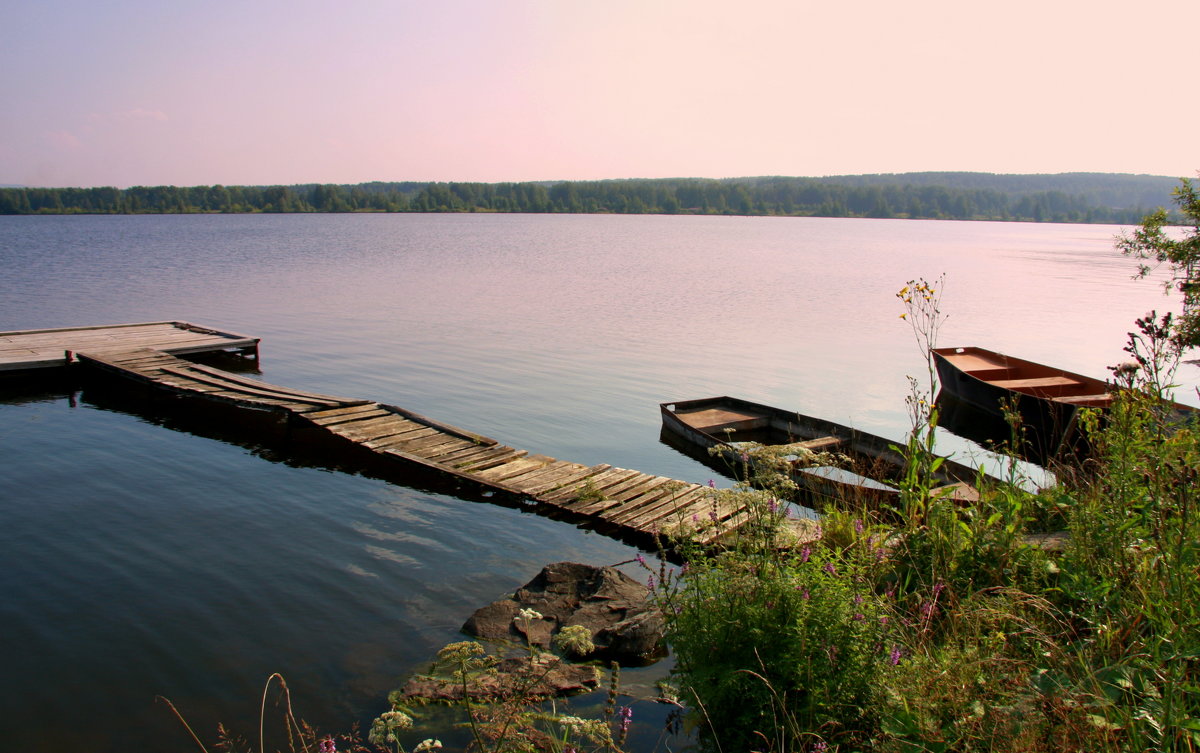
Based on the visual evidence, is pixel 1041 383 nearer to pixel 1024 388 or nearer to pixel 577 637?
pixel 1024 388

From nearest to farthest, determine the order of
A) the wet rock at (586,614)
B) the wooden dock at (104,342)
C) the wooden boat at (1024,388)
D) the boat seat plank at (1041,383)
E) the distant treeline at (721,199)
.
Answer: the wet rock at (586,614)
the wooden boat at (1024,388)
the boat seat plank at (1041,383)
the wooden dock at (104,342)
the distant treeline at (721,199)

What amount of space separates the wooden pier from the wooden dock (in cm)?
269

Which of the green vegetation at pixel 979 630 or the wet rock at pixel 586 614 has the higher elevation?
the green vegetation at pixel 979 630

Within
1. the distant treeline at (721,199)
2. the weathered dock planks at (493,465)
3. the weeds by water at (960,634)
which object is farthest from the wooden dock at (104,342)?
the distant treeline at (721,199)

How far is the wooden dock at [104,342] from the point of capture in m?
17.5

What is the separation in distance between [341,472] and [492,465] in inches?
98.1

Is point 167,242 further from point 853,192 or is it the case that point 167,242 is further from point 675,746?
point 853,192

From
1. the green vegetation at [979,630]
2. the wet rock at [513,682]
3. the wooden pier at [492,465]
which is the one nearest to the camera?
the green vegetation at [979,630]

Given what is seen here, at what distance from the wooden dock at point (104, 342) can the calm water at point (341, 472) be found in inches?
37.1

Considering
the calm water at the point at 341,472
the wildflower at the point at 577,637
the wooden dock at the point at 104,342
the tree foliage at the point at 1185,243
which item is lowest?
the calm water at the point at 341,472

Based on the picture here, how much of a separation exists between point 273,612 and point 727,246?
7220 cm

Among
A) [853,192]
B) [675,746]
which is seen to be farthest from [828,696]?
[853,192]

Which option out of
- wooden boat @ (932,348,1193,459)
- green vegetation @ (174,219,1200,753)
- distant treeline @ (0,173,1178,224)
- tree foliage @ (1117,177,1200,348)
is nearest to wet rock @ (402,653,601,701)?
green vegetation @ (174,219,1200,753)

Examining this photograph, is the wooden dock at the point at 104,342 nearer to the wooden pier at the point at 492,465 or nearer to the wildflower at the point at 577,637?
the wooden pier at the point at 492,465
